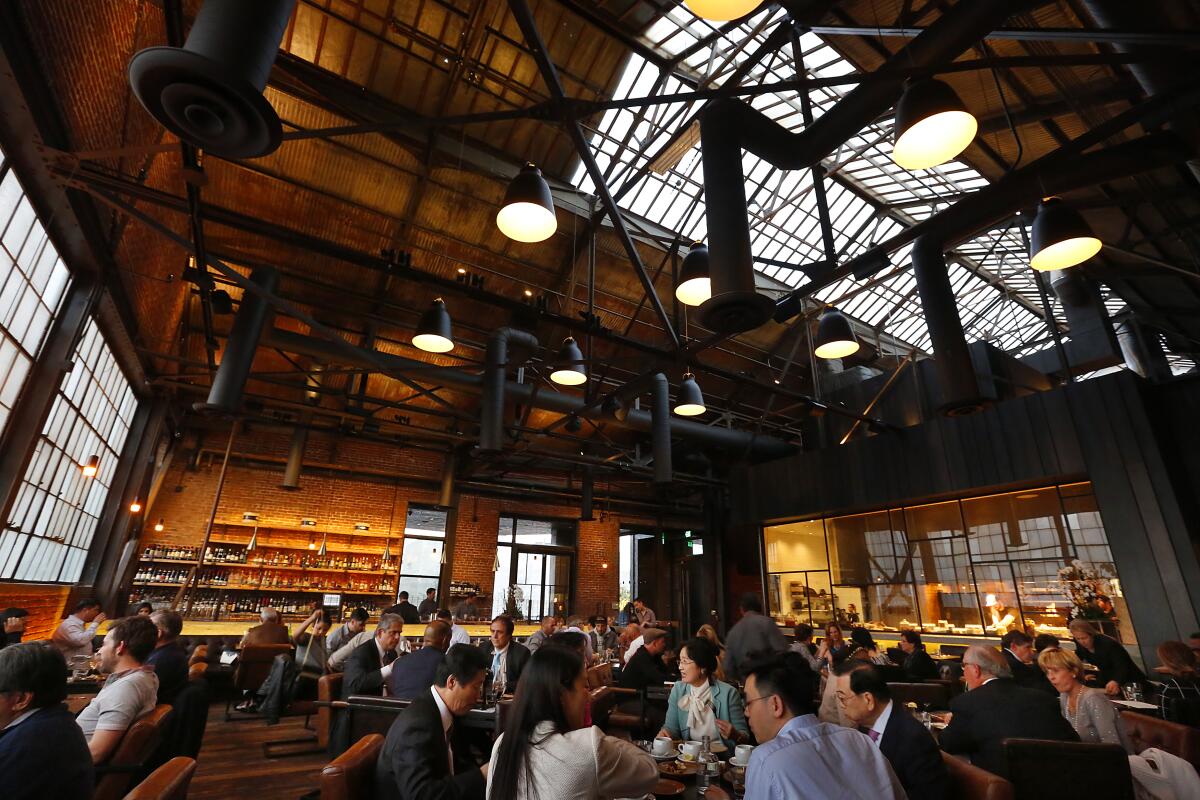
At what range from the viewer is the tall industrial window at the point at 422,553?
44.4 ft

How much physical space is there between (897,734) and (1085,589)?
9381 mm

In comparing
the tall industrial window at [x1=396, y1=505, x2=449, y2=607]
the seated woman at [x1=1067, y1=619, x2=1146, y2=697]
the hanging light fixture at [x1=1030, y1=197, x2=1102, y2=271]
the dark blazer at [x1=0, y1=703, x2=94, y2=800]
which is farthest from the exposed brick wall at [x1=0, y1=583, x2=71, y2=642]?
the seated woman at [x1=1067, y1=619, x2=1146, y2=697]

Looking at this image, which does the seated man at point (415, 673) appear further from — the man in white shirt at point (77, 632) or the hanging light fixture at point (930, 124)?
the hanging light fixture at point (930, 124)

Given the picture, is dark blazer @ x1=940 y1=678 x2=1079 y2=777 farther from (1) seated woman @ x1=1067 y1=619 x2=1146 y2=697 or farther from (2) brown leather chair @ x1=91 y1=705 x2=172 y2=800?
(2) brown leather chair @ x1=91 y1=705 x2=172 y2=800

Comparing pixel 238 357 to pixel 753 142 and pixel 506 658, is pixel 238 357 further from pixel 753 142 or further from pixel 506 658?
pixel 753 142

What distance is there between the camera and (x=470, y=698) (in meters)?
2.62

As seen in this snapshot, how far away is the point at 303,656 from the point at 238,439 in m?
7.26

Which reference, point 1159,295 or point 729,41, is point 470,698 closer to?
point 729,41

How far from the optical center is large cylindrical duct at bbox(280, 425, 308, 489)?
11.3m

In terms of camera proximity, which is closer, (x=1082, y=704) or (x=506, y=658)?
(x=1082, y=704)

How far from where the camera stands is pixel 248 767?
5.23 meters

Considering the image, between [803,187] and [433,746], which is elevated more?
[803,187]

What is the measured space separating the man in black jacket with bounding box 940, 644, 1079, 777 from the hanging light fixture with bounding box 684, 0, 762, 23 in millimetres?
4074

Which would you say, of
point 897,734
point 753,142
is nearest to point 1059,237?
point 753,142
